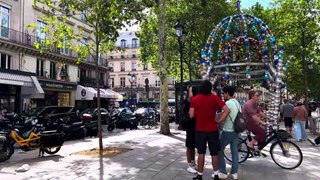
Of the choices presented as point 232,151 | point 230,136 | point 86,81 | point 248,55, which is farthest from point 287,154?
point 86,81

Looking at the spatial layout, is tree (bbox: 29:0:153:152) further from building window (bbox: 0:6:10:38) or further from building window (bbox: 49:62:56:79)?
building window (bbox: 49:62:56:79)

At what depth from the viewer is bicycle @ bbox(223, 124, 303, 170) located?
7.98 meters

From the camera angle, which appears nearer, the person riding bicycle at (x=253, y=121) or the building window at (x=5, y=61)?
the person riding bicycle at (x=253, y=121)

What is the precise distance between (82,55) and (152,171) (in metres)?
6.51

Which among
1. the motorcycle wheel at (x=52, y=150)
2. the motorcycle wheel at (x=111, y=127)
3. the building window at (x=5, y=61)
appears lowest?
the motorcycle wheel at (x=52, y=150)

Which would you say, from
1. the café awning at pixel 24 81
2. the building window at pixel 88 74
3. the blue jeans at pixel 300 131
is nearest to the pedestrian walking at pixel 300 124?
the blue jeans at pixel 300 131

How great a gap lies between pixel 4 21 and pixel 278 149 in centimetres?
2221

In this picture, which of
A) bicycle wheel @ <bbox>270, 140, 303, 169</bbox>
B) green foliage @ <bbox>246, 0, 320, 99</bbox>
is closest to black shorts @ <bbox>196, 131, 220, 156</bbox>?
bicycle wheel @ <bbox>270, 140, 303, 169</bbox>

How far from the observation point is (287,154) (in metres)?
7.97

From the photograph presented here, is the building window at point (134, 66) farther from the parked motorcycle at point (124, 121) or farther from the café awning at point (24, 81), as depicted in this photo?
the parked motorcycle at point (124, 121)

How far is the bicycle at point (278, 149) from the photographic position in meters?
7.98

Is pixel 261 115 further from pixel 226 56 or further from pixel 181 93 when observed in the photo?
pixel 181 93

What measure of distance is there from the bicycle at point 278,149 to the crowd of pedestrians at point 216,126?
15 cm

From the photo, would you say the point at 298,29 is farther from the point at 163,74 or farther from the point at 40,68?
the point at 40,68
